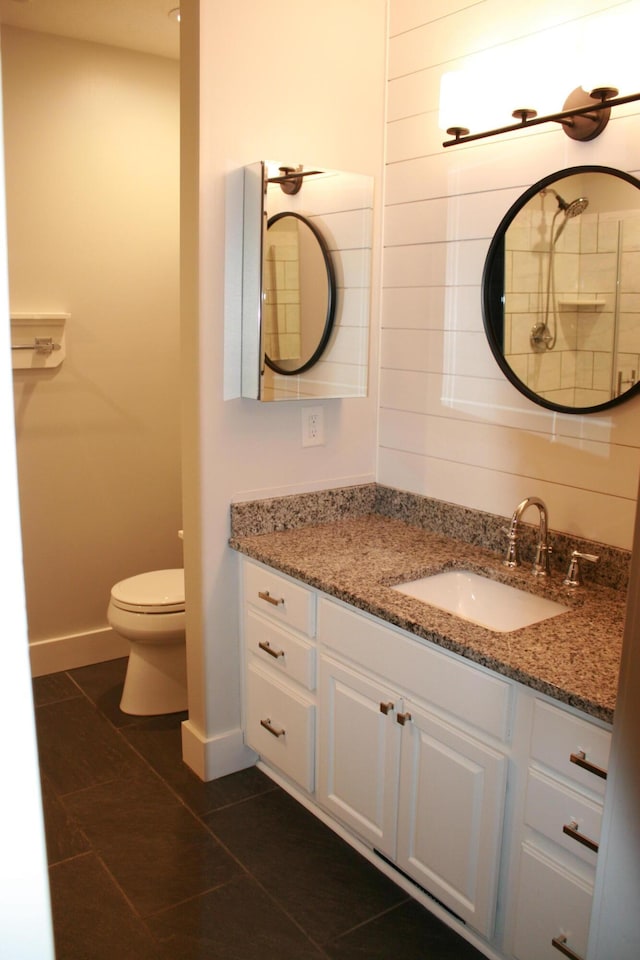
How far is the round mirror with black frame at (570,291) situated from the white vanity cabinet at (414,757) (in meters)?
0.76

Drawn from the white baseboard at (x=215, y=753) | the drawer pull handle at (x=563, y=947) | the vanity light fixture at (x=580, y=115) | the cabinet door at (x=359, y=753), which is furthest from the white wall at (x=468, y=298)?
the white baseboard at (x=215, y=753)

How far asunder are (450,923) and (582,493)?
1103 millimetres


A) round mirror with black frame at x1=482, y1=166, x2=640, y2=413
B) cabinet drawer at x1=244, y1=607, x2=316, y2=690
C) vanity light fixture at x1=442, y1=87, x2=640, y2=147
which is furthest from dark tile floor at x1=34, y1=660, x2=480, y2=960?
vanity light fixture at x1=442, y1=87, x2=640, y2=147

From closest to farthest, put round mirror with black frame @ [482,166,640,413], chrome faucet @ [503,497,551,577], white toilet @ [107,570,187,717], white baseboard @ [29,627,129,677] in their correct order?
round mirror with black frame @ [482,166,640,413] → chrome faucet @ [503,497,551,577] → white toilet @ [107,570,187,717] → white baseboard @ [29,627,129,677]

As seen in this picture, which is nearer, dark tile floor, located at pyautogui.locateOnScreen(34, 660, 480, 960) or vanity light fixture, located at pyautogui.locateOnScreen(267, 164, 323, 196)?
dark tile floor, located at pyautogui.locateOnScreen(34, 660, 480, 960)

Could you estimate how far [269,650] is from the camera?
7.87 ft

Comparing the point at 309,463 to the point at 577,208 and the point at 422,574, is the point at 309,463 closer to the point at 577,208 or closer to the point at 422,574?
the point at 422,574

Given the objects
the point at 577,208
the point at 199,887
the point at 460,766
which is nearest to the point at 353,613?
the point at 460,766

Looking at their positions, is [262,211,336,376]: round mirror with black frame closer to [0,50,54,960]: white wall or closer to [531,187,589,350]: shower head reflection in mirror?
[531,187,589,350]: shower head reflection in mirror

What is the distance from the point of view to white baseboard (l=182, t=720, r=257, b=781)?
2578 mm

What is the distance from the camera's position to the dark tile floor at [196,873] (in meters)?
1.93

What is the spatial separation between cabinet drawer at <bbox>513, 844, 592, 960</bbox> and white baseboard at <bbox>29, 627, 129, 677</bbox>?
217 cm

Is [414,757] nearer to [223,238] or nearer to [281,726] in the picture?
[281,726]

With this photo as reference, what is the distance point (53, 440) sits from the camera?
10.5 feet
